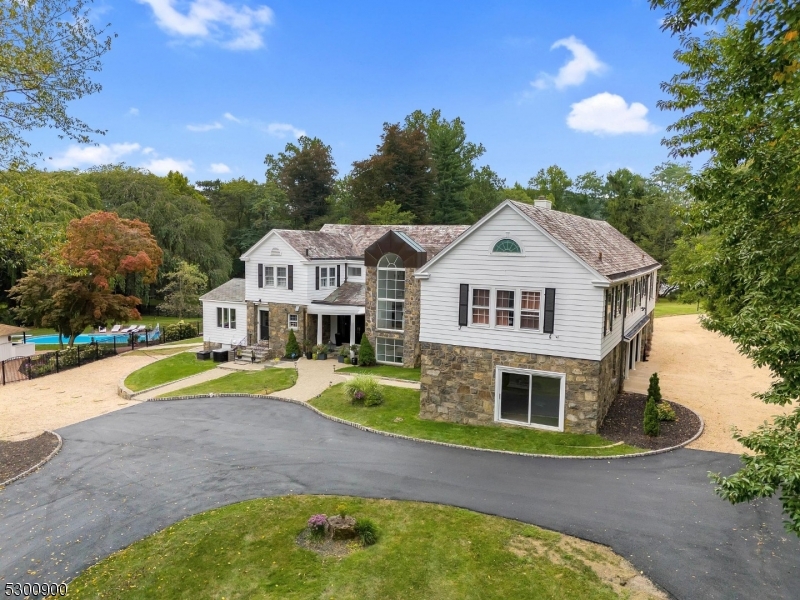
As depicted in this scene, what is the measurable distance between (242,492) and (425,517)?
16.0 feet

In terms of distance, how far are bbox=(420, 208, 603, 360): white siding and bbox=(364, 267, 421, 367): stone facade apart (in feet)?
24.0

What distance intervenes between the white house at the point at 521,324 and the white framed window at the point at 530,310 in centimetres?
3

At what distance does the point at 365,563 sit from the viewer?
9688 mm

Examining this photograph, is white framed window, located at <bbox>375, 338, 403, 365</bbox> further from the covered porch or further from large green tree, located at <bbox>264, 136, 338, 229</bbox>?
large green tree, located at <bbox>264, 136, 338, 229</bbox>

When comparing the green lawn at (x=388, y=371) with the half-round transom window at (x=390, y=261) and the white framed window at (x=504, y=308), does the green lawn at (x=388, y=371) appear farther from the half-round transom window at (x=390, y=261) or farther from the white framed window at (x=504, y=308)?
the white framed window at (x=504, y=308)

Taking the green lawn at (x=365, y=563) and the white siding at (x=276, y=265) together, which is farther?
the white siding at (x=276, y=265)

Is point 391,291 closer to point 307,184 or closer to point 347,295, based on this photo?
point 347,295

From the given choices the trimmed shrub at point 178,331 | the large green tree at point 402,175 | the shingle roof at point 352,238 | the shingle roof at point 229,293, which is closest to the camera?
the shingle roof at point 352,238

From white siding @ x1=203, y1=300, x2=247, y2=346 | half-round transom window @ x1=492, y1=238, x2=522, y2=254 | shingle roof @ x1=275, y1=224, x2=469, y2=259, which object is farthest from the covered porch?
half-round transom window @ x1=492, y1=238, x2=522, y2=254

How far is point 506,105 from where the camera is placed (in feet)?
110

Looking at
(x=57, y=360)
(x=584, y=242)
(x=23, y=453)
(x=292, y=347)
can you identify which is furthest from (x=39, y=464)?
(x=584, y=242)

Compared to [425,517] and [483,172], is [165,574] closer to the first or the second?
[425,517]

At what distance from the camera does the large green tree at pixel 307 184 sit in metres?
64.6

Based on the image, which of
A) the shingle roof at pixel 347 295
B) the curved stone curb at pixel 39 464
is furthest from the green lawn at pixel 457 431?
the shingle roof at pixel 347 295
